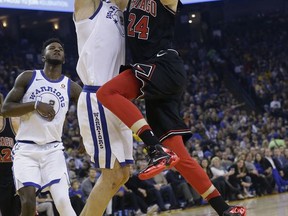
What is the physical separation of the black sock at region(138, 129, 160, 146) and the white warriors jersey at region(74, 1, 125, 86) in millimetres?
643

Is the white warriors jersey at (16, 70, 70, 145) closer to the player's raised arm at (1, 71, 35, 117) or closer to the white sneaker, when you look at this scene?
the player's raised arm at (1, 71, 35, 117)

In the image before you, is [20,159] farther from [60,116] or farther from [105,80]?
[105,80]

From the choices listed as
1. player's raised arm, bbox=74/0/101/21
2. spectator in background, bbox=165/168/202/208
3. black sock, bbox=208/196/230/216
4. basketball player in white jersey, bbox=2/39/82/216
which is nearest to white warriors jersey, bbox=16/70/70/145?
basketball player in white jersey, bbox=2/39/82/216

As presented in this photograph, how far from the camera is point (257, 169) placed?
14.5m

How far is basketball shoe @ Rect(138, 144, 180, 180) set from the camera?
401cm

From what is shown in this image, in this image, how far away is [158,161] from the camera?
4027 millimetres

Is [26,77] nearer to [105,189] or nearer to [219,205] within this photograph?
[105,189]

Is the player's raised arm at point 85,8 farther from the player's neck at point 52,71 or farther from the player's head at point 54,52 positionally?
the player's neck at point 52,71

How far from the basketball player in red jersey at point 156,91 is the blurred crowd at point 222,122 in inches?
234

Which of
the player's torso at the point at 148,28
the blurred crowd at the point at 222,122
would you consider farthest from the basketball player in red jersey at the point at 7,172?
the blurred crowd at the point at 222,122

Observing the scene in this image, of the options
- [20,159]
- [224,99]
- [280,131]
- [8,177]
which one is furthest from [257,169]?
[20,159]

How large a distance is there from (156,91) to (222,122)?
50.0 ft

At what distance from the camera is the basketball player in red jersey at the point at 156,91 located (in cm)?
423

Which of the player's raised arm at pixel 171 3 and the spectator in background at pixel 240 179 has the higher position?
the player's raised arm at pixel 171 3
